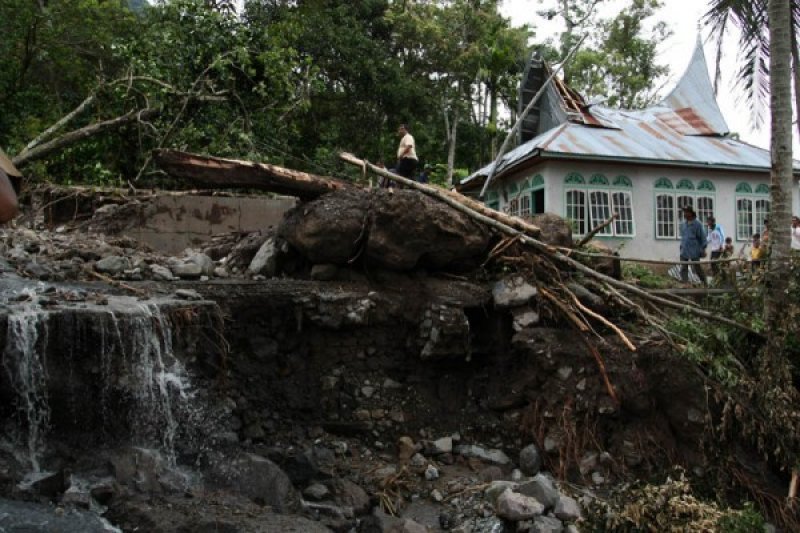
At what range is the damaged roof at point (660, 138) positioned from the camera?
1529 centimetres

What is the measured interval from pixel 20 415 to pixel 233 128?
738 cm

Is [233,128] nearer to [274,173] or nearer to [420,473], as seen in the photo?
[274,173]

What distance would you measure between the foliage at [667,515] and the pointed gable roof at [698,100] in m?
13.5

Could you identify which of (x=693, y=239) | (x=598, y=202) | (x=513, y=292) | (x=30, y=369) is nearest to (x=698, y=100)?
(x=598, y=202)

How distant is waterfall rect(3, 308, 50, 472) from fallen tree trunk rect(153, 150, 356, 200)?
8.53 ft

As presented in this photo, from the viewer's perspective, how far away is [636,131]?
1700 centimetres

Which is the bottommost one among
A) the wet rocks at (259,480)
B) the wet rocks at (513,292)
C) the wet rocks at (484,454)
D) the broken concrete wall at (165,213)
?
the wet rocks at (484,454)

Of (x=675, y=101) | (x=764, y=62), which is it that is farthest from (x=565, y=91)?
(x=764, y=62)

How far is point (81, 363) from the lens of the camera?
19.9 ft

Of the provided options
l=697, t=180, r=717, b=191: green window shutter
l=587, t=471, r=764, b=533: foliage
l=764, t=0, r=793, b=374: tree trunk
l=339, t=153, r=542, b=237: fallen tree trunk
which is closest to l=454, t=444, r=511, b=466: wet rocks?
l=587, t=471, r=764, b=533: foliage

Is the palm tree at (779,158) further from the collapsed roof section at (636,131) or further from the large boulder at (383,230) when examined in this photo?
the collapsed roof section at (636,131)

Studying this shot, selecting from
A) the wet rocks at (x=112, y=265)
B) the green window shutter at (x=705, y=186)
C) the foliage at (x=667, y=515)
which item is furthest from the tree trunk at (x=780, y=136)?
the green window shutter at (x=705, y=186)

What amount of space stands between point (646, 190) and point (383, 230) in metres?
9.86

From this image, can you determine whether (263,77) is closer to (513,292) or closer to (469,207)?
(469,207)
